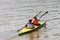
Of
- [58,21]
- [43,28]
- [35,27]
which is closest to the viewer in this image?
[35,27]

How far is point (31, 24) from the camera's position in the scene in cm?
2266

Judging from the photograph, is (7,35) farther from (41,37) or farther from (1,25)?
(1,25)

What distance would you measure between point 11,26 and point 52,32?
4.83m

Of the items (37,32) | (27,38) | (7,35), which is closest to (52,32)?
(37,32)

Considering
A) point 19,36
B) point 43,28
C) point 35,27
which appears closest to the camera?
point 19,36

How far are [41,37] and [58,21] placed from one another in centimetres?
756

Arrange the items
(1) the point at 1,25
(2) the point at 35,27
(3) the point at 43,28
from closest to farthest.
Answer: (2) the point at 35,27 < (3) the point at 43,28 < (1) the point at 1,25

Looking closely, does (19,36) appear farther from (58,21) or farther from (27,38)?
(58,21)

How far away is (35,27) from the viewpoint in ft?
75.8

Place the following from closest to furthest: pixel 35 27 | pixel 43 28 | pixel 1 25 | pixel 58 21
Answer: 1. pixel 35 27
2. pixel 43 28
3. pixel 1 25
4. pixel 58 21

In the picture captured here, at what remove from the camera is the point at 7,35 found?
2169cm

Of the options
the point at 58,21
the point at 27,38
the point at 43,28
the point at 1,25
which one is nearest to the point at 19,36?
the point at 27,38

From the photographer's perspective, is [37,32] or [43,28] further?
[43,28]

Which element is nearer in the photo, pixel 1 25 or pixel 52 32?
pixel 52 32
